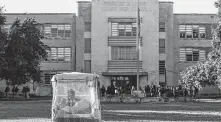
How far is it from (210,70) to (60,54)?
2240 centimetres

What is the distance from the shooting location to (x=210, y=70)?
171 feet

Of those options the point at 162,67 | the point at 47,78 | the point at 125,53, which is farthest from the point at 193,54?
the point at 47,78

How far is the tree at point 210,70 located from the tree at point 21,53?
1560 cm

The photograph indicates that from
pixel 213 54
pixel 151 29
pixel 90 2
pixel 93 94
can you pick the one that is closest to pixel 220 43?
pixel 213 54

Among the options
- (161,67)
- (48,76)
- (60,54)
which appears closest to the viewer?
(161,67)

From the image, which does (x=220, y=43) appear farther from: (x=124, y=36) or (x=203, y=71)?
(x=124, y=36)

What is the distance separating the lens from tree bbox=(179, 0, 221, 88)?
161ft

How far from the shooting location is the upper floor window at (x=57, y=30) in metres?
66.8

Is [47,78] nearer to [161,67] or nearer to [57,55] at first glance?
[57,55]

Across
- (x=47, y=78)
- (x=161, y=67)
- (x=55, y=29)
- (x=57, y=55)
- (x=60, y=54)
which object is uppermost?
(x=55, y=29)

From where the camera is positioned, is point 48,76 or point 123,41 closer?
point 123,41

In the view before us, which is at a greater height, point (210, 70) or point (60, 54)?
point (60, 54)

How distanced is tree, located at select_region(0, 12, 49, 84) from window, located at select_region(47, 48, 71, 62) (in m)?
12.5

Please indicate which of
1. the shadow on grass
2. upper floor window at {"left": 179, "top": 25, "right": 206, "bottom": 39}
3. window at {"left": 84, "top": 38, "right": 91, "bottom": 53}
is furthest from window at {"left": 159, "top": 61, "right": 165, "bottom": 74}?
the shadow on grass
